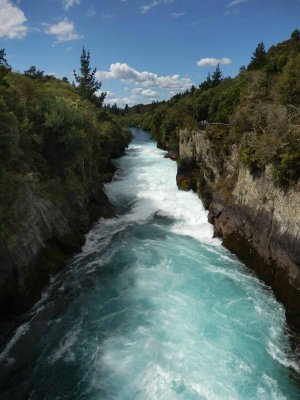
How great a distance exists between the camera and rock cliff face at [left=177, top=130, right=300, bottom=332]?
51.2 feet

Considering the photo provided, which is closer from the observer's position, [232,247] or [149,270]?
[149,270]

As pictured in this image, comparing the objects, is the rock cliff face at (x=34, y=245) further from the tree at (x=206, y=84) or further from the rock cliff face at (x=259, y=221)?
Result: the tree at (x=206, y=84)

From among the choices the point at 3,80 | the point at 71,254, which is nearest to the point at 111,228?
the point at 71,254

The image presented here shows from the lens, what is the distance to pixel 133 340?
13.0 metres

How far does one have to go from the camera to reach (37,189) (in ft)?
58.1

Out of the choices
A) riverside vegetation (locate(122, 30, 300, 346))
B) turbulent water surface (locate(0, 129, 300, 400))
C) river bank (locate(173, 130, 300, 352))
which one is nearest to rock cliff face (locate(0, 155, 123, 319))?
turbulent water surface (locate(0, 129, 300, 400))

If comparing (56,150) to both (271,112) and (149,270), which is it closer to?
(149,270)

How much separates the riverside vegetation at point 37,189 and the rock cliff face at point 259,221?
904 cm

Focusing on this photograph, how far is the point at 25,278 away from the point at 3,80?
506 inches

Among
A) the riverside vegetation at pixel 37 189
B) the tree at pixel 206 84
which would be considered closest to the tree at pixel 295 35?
the tree at pixel 206 84

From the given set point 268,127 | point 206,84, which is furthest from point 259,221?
point 206,84

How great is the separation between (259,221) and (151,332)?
9.09 m

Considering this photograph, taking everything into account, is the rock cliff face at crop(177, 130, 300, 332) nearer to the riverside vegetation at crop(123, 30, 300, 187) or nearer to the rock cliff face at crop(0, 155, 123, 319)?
the riverside vegetation at crop(123, 30, 300, 187)

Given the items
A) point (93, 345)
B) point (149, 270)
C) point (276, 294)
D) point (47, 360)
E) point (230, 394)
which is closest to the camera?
point (230, 394)
